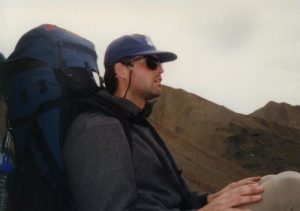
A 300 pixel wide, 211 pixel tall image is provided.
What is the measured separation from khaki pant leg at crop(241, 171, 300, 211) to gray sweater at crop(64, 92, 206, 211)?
449mm

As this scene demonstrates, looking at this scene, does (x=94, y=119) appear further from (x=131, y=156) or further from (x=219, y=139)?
(x=219, y=139)

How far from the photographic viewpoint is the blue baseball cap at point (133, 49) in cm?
326

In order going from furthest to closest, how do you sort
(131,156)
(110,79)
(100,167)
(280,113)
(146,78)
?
(280,113), (110,79), (146,78), (131,156), (100,167)

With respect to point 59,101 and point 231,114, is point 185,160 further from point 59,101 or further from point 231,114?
point 59,101

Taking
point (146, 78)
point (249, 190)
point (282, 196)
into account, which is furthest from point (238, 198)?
point (146, 78)

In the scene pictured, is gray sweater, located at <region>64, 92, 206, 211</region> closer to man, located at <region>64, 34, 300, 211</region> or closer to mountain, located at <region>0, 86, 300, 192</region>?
man, located at <region>64, 34, 300, 211</region>

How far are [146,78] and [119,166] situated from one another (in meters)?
0.88

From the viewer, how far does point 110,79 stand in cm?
339

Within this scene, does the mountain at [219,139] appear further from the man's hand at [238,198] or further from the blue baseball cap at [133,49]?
the man's hand at [238,198]

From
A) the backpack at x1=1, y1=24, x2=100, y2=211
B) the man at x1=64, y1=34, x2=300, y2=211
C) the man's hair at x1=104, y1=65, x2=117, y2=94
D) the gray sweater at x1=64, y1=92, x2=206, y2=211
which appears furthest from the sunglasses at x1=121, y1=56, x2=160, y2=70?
the gray sweater at x1=64, y1=92, x2=206, y2=211

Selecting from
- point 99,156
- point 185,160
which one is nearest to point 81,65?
point 99,156

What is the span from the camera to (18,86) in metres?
3.01

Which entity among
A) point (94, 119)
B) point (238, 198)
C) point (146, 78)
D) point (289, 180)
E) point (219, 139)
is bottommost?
point (219, 139)

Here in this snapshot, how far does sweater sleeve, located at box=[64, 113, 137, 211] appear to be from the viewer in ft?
8.01
